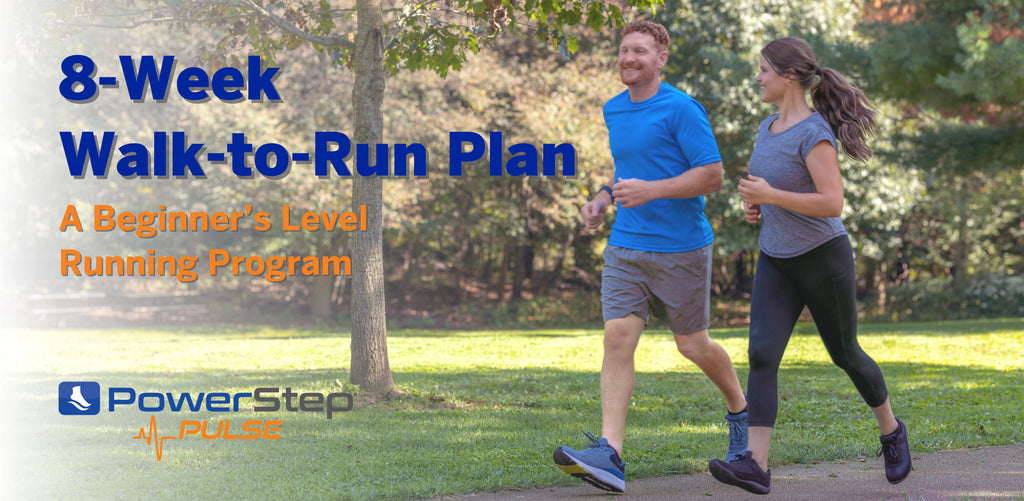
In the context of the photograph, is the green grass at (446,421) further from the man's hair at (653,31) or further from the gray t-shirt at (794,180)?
the man's hair at (653,31)

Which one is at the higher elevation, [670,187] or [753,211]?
[670,187]

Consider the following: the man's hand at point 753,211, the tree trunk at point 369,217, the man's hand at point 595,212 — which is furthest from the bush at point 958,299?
the man's hand at point 595,212

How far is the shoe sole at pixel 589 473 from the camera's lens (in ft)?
13.1

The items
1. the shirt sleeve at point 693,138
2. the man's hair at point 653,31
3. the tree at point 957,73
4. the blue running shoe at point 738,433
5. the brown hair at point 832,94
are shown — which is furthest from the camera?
the tree at point 957,73

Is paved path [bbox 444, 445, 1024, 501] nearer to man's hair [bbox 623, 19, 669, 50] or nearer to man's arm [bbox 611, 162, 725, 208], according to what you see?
man's arm [bbox 611, 162, 725, 208]

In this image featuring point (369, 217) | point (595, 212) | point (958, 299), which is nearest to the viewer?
point (595, 212)

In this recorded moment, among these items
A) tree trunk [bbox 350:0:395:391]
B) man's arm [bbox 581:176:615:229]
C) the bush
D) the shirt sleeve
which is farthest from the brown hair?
the bush

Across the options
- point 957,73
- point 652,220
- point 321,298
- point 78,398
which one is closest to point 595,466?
point 652,220

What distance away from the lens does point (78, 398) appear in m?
7.64

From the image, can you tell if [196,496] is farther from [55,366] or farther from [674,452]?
[55,366]

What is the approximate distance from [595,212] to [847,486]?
5.58 ft

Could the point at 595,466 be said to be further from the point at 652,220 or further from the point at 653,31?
the point at 653,31

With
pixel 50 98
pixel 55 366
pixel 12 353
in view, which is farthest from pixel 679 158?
pixel 50 98

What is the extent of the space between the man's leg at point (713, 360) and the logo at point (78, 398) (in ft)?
15.2
